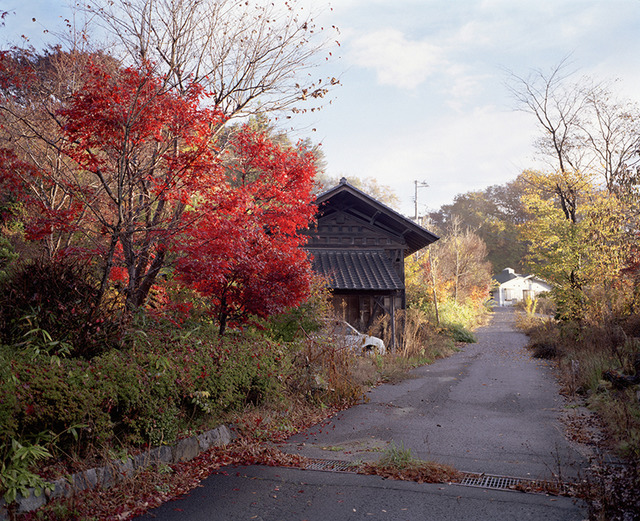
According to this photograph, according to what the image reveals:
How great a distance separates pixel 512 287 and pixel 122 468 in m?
69.0

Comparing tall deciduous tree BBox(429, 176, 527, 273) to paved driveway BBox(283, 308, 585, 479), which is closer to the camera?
paved driveway BBox(283, 308, 585, 479)

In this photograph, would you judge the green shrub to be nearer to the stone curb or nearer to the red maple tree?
the stone curb

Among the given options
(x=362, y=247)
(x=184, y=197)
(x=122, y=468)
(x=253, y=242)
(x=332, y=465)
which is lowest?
(x=332, y=465)

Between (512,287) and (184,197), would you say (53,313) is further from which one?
(512,287)

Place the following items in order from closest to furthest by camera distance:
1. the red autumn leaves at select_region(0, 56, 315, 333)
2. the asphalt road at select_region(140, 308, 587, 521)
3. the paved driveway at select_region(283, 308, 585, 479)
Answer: the asphalt road at select_region(140, 308, 587, 521), the paved driveway at select_region(283, 308, 585, 479), the red autumn leaves at select_region(0, 56, 315, 333)

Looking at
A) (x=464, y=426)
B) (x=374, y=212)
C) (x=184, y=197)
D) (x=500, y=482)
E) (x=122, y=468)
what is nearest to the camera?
(x=122, y=468)

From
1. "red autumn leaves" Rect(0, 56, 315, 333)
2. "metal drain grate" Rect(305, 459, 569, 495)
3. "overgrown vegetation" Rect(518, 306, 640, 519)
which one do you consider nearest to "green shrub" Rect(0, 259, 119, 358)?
"red autumn leaves" Rect(0, 56, 315, 333)

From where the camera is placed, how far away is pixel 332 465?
6.61 m

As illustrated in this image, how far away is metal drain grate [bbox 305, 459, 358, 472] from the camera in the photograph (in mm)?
6426

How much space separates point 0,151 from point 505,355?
17.6 m

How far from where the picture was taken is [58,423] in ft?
16.4

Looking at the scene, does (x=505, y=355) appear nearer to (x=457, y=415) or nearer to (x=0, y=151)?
(x=457, y=415)

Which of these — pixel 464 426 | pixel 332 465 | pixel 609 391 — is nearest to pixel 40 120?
pixel 332 465

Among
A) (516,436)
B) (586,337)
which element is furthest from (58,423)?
(586,337)
